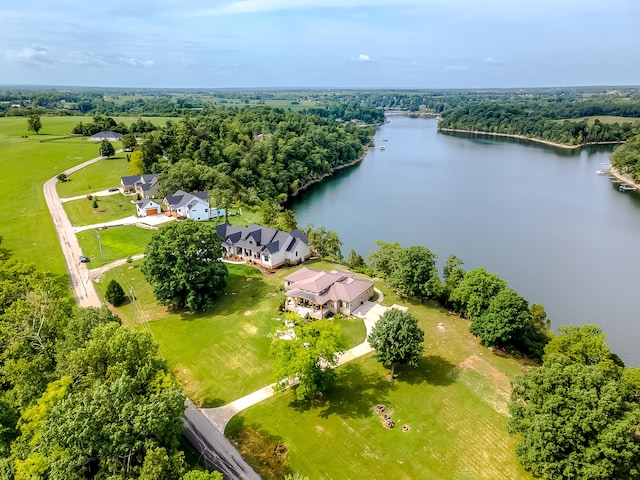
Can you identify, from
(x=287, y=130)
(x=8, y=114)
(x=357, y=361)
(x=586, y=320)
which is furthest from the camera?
(x=8, y=114)

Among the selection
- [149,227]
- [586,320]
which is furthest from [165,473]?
[149,227]

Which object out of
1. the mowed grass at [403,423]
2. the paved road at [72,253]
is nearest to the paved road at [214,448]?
the mowed grass at [403,423]

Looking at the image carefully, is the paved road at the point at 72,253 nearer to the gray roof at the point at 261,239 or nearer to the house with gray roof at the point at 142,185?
the house with gray roof at the point at 142,185

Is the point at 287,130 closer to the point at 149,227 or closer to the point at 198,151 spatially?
the point at 198,151

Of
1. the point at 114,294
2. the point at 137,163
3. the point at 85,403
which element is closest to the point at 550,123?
the point at 137,163

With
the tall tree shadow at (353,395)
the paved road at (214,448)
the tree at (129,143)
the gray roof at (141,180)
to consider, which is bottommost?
the paved road at (214,448)

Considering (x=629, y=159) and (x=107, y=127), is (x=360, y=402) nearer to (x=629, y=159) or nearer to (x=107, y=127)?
(x=629, y=159)

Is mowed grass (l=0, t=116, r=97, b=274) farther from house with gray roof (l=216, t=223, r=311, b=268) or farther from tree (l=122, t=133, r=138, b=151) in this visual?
house with gray roof (l=216, t=223, r=311, b=268)
